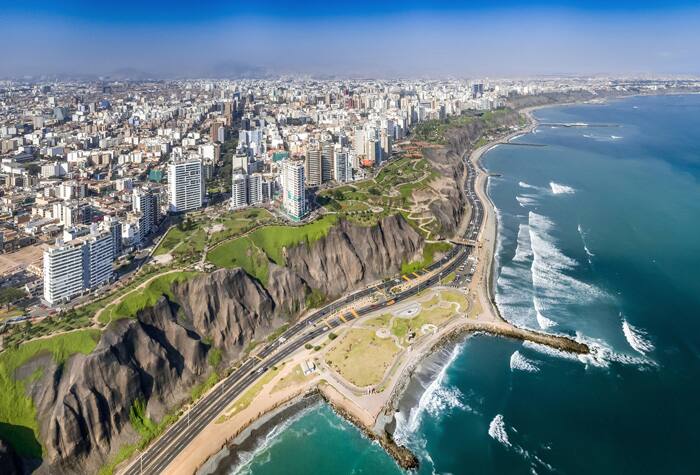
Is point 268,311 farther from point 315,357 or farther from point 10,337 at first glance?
point 10,337

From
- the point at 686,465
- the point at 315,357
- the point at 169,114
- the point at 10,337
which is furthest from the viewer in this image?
the point at 169,114

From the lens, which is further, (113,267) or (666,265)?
(666,265)

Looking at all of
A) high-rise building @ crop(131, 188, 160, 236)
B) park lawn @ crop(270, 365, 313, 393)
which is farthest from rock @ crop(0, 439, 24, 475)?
high-rise building @ crop(131, 188, 160, 236)

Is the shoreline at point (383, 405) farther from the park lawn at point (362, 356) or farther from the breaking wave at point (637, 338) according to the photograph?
the breaking wave at point (637, 338)

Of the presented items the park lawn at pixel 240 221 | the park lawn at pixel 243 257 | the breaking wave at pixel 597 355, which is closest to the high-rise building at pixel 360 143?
the park lawn at pixel 240 221

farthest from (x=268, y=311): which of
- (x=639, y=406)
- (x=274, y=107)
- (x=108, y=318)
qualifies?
(x=274, y=107)

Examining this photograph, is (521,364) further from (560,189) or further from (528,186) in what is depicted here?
(528,186)

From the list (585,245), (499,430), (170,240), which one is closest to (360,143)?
(585,245)
